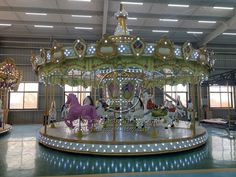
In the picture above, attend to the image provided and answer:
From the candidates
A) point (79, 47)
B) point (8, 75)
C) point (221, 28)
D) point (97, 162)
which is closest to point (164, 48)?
point (79, 47)

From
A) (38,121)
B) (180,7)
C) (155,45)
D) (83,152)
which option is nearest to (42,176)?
(83,152)

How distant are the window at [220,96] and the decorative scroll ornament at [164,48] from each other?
11661 mm

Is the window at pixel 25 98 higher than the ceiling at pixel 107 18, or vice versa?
the ceiling at pixel 107 18

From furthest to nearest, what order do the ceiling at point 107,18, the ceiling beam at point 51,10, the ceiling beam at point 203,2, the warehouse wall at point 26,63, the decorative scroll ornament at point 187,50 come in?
the warehouse wall at point 26,63 → the ceiling beam at point 51,10 → the ceiling at point 107,18 → the ceiling beam at point 203,2 → the decorative scroll ornament at point 187,50

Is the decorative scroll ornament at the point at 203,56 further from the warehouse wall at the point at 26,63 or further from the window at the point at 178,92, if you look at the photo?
the warehouse wall at the point at 26,63

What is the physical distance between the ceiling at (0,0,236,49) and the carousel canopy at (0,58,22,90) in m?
2.43

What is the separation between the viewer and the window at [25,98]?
13.1 metres

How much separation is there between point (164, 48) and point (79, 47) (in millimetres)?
1975

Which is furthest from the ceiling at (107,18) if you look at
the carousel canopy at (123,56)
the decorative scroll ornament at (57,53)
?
the decorative scroll ornament at (57,53)

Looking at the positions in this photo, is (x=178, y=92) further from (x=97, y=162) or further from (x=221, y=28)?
(x=97, y=162)

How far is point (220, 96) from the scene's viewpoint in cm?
1531

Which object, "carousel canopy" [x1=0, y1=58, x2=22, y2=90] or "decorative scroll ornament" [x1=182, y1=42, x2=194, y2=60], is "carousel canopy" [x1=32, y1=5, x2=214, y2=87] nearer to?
"decorative scroll ornament" [x1=182, y1=42, x2=194, y2=60]

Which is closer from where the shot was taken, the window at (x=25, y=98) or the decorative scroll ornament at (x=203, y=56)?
the decorative scroll ornament at (x=203, y=56)

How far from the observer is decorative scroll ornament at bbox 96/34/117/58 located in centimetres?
469
